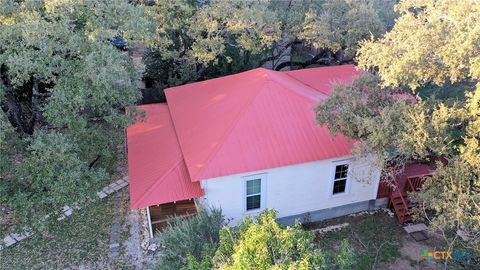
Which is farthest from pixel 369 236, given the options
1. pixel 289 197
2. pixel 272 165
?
pixel 272 165

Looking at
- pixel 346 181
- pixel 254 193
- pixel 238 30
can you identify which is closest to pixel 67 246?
pixel 254 193

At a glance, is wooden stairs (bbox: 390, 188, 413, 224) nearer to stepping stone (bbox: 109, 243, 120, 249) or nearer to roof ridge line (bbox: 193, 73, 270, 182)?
roof ridge line (bbox: 193, 73, 270, 182)

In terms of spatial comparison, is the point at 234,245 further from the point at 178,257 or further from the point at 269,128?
the point at 269,128

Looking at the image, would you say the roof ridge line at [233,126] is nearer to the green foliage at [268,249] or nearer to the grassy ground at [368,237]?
the grassy ground at [368,237]

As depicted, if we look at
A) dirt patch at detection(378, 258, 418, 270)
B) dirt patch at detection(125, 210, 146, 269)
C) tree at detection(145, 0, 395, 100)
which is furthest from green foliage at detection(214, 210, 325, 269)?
tree at detection(145, 0, 395, 100)

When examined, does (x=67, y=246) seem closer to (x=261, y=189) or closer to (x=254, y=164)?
(x=261, y=189)

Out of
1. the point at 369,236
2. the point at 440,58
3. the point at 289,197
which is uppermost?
the point at 440,58
